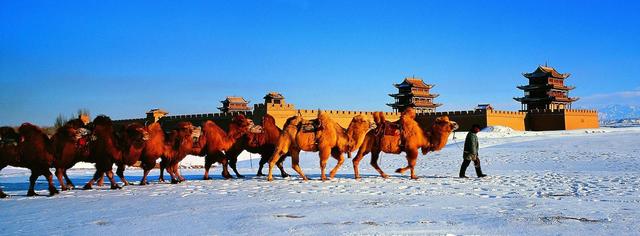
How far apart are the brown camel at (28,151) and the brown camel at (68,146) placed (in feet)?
0.80

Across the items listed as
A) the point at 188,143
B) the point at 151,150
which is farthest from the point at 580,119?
the point at 151,150

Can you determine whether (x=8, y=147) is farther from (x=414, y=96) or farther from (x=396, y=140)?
(x=414, y=96)

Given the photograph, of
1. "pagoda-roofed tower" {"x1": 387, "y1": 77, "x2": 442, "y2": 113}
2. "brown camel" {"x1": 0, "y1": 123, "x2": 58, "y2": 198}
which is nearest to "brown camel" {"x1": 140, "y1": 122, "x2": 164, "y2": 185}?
"brown camel" {"x1": 0, "y1": 123, "x2": 58, "y2": 198}

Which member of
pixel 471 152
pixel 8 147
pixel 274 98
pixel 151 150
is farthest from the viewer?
pixel 274 98

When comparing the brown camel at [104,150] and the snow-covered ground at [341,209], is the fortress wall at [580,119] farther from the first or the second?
the brown camel at [104,150]

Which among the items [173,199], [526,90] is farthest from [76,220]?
[526,90]

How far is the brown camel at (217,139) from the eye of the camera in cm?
898

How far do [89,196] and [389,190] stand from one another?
12.7ft

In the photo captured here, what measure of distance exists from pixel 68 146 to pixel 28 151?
587 millimetres

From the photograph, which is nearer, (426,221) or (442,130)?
(426,221)

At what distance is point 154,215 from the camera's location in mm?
4836

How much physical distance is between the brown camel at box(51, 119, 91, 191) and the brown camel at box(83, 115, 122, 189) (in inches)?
4.4

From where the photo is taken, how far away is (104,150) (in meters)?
7.67

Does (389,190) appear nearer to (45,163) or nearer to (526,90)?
(45,163)
